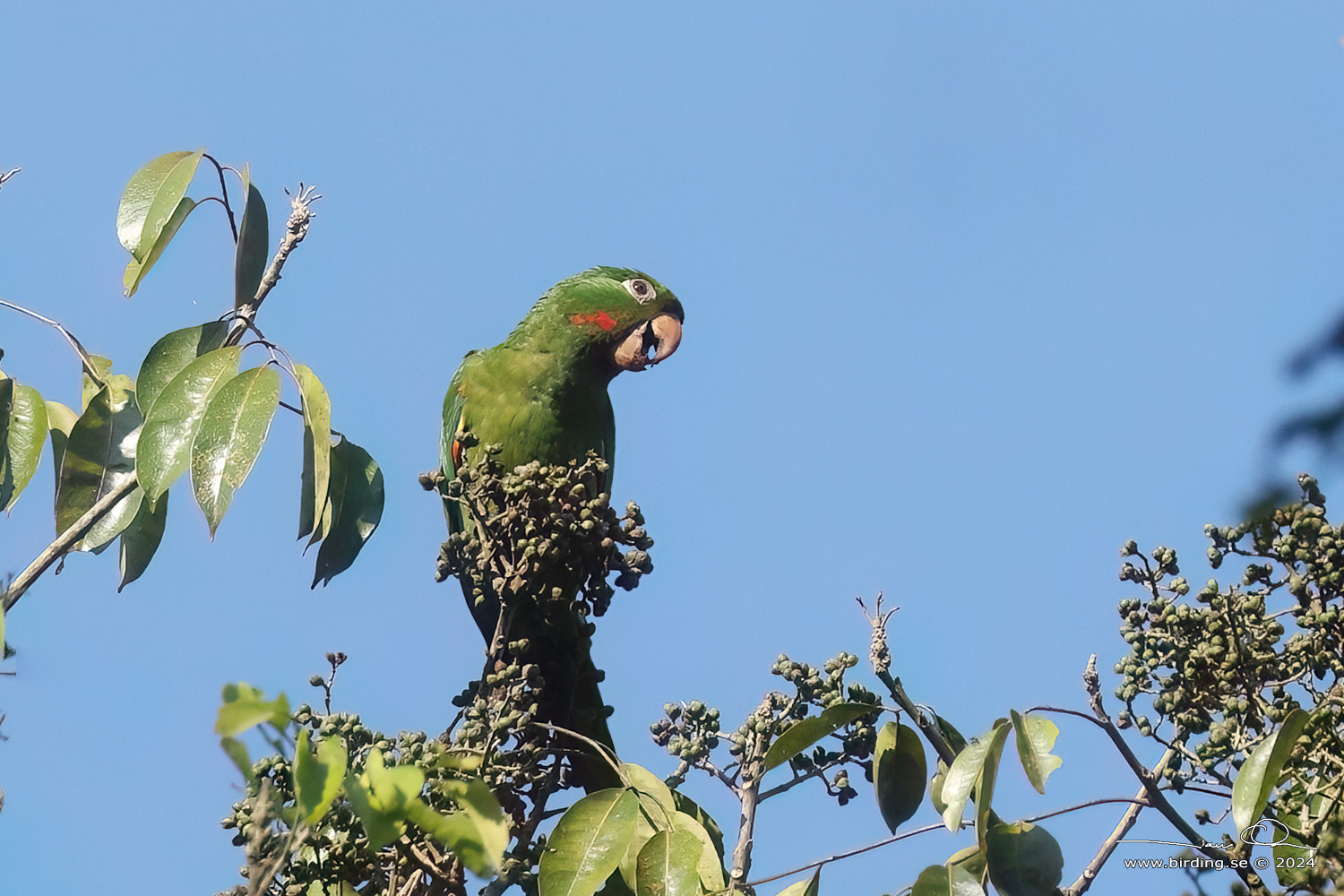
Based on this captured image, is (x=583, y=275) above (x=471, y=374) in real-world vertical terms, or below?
above

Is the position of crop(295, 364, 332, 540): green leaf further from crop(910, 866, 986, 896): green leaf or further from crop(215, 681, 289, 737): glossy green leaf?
crop(910, 866, 986, 896): green leaf

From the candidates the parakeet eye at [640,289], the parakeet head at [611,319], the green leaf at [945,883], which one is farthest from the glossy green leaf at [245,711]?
the parakeet eye at [640,289]

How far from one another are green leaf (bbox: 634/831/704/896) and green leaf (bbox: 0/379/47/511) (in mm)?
1409

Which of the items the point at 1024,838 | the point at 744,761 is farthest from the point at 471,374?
the point at 1024,838

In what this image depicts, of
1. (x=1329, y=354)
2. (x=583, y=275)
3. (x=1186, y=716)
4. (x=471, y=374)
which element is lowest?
(x=1186, y=716)

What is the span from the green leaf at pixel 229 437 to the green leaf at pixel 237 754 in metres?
0.71

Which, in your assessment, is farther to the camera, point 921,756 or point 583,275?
point 583,275

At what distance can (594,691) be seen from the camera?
11.4ft

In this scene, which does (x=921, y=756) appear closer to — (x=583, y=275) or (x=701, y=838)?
(x=701, y=838)

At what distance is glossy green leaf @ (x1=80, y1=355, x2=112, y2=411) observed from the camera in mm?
2688

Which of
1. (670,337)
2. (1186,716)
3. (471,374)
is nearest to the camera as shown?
(1186,716)

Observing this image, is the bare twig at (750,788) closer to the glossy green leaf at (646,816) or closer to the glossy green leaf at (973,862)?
the glossy green leaf at (646,816)

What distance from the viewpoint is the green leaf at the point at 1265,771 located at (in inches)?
68.2

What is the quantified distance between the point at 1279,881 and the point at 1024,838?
0.40 m
